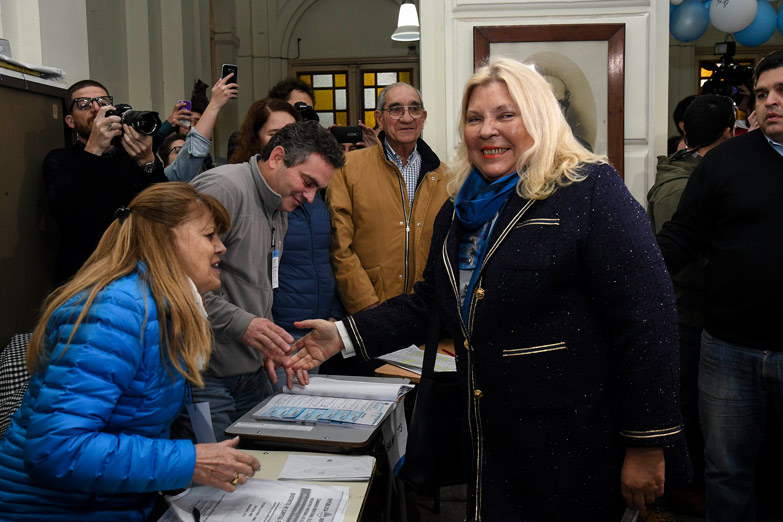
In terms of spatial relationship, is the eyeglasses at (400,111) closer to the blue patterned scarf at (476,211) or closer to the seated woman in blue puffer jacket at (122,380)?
the blue patterned scarf at (476,211)

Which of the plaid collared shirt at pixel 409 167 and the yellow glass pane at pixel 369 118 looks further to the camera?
the yellow glass pane at pixel 369 118

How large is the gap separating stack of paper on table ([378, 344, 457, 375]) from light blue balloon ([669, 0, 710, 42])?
350 cm

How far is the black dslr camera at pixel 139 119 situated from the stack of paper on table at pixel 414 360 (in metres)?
1.42

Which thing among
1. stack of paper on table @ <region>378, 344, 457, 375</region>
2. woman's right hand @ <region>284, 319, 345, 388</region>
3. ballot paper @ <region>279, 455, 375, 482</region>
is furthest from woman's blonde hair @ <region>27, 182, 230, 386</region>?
stack of paper on table @ <region>378, 344, 457, 375</region>

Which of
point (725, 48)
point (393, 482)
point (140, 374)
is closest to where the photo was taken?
point (140, 374)

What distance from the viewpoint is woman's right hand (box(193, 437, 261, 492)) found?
1466 mm

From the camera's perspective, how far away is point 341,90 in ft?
34.9

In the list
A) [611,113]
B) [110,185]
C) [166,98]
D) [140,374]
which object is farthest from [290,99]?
[166,98]

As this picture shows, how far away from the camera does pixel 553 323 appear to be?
1.49m

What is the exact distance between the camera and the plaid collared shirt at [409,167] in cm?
328

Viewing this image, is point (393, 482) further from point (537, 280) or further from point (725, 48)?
point (725, 48)

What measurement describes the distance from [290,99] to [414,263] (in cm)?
129

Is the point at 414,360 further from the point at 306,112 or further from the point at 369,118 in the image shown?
the point at 369,118

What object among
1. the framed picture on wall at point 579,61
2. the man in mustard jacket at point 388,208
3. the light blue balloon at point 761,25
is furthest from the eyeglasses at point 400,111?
the light blue balloon at point 761,25
